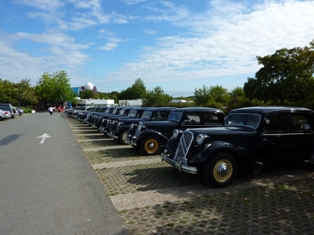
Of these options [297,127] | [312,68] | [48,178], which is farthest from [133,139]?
[312,68]

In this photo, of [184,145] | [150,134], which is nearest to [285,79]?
[150,134]

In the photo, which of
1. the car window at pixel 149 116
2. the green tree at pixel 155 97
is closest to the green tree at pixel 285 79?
the car window at pixel 149 116

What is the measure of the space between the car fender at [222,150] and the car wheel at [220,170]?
10 centimetres

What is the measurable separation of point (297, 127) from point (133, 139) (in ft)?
16.7

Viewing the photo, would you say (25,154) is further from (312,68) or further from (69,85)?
(69,85)

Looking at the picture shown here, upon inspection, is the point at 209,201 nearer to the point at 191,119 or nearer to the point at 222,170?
the point at 222,170

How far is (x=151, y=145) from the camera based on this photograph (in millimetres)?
9805

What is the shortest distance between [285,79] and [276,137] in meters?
10.8

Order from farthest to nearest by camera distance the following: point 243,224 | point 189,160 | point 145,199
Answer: point 189,160 < point 145,199 < point 243,224

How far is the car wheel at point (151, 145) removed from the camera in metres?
9.72

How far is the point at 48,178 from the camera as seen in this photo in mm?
6945

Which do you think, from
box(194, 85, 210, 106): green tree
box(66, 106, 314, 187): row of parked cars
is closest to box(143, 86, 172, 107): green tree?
box(194, 85, 210, 106): green tree

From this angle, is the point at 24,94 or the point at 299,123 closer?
the point at 299,123

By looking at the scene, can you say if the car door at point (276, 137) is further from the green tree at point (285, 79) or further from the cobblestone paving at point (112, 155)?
the green tree at point (285, 79)
